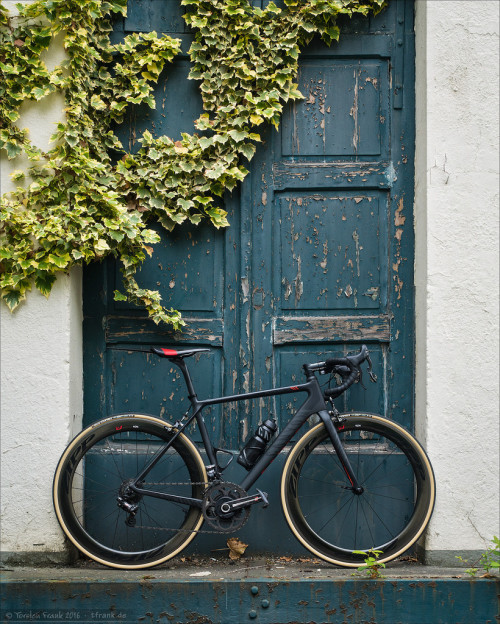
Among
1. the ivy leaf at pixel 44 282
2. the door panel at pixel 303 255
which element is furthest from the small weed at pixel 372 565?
the ivy leaf at pixel 44 282

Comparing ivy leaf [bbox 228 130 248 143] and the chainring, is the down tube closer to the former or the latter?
the chainring

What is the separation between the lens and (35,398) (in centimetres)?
341

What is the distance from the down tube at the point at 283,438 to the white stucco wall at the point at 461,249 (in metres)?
0.65

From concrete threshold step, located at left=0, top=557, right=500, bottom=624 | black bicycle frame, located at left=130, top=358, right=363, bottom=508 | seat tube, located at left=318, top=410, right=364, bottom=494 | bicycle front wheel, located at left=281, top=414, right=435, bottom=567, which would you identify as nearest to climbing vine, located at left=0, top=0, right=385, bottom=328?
black bicycle frame, located at left=130, top=358, right=363, bottom=508

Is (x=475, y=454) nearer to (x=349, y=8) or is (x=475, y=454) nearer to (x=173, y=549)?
(x=173, y=549)

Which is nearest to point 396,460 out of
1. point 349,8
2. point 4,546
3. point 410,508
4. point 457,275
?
point 410,508

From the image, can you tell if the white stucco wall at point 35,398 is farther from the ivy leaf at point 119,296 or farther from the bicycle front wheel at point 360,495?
the bicycle front wheel at point 360,495

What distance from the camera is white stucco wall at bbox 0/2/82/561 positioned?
11.1 feet

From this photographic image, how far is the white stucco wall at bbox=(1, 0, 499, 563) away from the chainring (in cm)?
90

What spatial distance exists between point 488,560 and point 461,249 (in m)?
1.72

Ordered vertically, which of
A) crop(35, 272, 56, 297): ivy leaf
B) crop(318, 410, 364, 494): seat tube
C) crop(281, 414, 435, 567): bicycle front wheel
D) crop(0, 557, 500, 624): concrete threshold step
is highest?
crop(35, 272, 56, 297): ivy leaf

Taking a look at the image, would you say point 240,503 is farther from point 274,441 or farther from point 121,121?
point 121,121

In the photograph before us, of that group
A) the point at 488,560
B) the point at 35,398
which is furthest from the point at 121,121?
the point at 488,560

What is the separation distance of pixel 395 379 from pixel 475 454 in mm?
614
